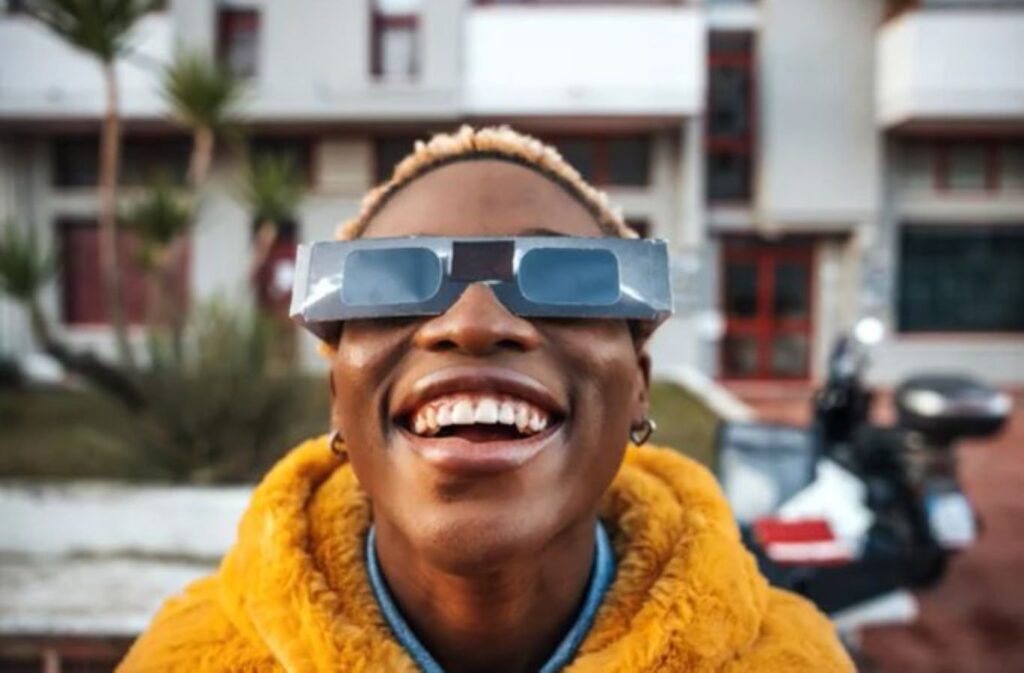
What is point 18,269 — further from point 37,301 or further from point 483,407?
point 483,407

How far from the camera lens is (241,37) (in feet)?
42.7

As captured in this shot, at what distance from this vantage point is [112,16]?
5.64 m

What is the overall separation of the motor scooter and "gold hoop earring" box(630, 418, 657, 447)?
5.94ft

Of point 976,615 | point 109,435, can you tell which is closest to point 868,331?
point 976,615

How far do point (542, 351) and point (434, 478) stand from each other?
217 millimetres

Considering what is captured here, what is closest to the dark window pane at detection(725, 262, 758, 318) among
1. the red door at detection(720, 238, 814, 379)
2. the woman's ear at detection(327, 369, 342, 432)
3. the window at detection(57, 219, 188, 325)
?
the red door at detection(720, 238, 814, 379)

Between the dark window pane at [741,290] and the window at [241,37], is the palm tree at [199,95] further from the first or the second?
the dark window pane at [741,290]

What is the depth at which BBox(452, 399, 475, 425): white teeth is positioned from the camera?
1157 mm

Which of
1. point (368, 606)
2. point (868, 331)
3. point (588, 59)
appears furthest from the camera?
point (588, 59)

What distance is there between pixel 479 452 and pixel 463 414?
54 mm

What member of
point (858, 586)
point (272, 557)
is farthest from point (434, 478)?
point (858, 586)

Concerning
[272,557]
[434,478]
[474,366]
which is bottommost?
[272,557]

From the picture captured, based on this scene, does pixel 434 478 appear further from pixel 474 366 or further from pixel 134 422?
pixel 134 422

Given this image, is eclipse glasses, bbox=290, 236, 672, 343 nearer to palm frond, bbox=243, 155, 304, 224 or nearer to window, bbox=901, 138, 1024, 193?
palm frond, bbox=243, 155, 304, 224
